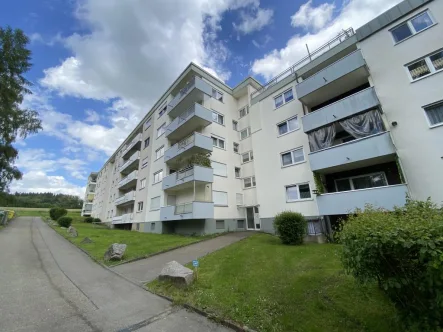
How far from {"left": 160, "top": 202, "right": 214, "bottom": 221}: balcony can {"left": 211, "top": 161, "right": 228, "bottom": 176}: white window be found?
3752 mm

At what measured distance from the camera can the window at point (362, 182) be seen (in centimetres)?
1387

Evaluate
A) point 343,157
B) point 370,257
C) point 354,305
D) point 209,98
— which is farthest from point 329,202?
point 209,98

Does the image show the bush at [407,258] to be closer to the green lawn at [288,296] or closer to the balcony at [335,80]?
the green lawn at [288,296]

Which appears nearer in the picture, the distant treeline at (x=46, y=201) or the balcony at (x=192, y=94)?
the balcony at (x=192, y=94)

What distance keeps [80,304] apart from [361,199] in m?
14.3

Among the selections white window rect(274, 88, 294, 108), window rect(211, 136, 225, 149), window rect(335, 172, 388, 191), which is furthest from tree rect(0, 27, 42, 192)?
window rect(335, 172, 388, 191)

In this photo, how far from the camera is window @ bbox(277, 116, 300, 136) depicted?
1861 cm

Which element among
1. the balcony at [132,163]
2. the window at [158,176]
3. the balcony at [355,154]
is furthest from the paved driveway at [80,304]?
the balcony at [132,163]

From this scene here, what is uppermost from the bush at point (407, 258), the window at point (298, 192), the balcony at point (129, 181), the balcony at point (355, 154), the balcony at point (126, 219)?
the balcony at point (129, 181)

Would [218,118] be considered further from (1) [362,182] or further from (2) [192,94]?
(1) [362,182]

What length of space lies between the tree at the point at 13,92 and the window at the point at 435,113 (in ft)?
94.7

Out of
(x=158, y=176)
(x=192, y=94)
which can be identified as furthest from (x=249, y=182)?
(x=192, y=94)

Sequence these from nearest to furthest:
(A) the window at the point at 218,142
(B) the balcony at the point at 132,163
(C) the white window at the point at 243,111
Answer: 1. (A) the window at the point at 218,142
2. (C) the white window at the point at 243,111
3. (B) the balcony at the point at 132,163

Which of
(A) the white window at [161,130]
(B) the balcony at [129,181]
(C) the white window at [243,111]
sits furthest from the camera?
(B) the balcony at [129,181]
